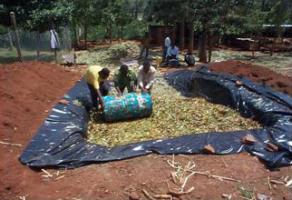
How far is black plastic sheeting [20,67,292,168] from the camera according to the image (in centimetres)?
569

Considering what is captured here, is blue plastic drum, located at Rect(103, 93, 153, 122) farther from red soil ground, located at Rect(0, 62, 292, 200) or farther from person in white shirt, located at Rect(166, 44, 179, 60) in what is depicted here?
person in white shirt, located at Rect(166, 44, 179, 60)

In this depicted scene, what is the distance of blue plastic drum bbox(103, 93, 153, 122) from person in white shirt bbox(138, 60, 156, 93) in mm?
684

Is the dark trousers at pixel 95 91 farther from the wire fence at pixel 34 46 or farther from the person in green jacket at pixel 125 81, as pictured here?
the wire fence at pixel 34 46

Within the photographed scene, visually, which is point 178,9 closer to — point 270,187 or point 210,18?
point 210,18

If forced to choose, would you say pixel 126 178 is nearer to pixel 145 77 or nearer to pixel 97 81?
pixel 97 81

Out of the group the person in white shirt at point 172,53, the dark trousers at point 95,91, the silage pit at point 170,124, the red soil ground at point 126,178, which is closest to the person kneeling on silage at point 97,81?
the dark trousers at point 95,91

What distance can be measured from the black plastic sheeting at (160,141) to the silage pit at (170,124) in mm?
271

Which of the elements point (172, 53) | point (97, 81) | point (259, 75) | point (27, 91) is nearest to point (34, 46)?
point (172, 53)

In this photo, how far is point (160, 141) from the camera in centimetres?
614

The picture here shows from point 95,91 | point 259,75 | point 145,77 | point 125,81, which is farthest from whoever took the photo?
point 259,75

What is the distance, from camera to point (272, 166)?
5562 mm

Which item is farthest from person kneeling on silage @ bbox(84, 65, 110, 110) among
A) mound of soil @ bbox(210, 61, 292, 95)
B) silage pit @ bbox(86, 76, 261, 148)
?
mound of soil @ bbox(210, 61, 292, 95)

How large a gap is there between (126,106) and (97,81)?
81cm

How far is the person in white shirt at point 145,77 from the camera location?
28.2ft
